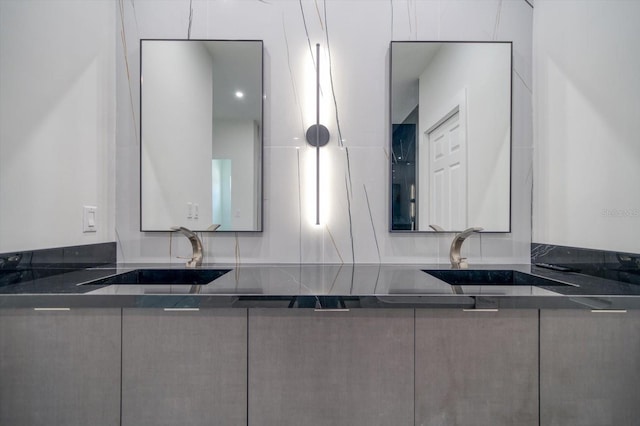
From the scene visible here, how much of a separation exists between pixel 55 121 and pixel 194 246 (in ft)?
2.28

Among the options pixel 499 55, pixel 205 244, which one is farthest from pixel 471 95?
pixel 205 244

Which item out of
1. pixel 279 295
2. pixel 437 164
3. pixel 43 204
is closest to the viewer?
pixel 279 295

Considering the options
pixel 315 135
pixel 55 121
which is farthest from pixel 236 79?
pixel 55 121

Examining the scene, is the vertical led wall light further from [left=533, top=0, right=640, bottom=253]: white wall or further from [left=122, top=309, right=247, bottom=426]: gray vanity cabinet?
[left=533, top=0, right=640, bottom=253]: white wall

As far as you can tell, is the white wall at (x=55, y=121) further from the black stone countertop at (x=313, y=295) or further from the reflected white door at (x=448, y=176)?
the reflected white door at (x=448, y=176)

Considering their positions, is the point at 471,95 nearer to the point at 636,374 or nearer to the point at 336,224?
the point at 336,224

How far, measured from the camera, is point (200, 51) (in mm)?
1455

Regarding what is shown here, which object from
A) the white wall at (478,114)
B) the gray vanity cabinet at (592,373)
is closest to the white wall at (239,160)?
the white wall at (478,114)

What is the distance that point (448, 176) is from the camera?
4.78 feet

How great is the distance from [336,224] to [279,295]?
2.19 feet

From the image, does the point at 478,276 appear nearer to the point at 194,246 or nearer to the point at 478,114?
the point at 478,114

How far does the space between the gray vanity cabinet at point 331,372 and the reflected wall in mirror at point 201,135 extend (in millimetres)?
675

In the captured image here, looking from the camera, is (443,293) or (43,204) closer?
(443,293)

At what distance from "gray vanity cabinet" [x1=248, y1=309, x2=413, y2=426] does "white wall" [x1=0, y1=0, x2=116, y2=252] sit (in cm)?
91
